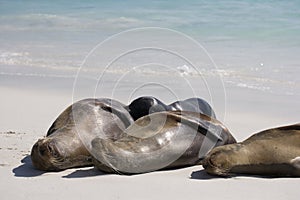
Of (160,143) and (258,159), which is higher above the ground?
(160,143)

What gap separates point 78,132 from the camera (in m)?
6.00

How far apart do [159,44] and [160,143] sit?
10.3 metres

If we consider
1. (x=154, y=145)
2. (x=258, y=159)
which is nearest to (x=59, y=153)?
(x=154, y=145)

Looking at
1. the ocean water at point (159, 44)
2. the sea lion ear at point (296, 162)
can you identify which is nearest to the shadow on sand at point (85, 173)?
the sea lion ear at point (296, 162)

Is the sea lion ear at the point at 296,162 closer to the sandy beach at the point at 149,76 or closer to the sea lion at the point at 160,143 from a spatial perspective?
the sandy beach at the point at 149,76

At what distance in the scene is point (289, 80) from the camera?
37.5 ft

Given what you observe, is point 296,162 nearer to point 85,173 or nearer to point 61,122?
point 85,173

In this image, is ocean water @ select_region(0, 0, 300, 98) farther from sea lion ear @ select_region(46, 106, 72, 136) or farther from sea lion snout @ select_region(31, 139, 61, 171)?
sea lion snout @ select_region(31, 139, 61, 171)

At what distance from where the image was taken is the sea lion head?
224 inches

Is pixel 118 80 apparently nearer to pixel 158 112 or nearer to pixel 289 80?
pixel 289 80

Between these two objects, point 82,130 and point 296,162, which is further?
point 82,130

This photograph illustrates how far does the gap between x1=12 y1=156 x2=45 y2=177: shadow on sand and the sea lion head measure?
0.06 meters

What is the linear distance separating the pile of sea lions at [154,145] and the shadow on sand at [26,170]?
0.07 metres

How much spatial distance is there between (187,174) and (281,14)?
56.3ft
